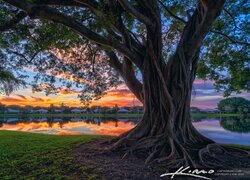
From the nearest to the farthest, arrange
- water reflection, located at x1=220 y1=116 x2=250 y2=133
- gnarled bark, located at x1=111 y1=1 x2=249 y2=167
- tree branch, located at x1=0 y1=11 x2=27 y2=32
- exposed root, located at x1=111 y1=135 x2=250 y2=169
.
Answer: exposed root, located at x1=111 y1=135 x2=250 y2=169 → tree branch, located at x1=0 y1=11 x2=27 y2=32 → gnarled bark, located at x1=111 y1=1 x2=249 y2=167 → water reflection, located at x1=220 y1=116 x2=250 y2=133

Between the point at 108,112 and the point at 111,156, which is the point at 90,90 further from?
the point at 108,112

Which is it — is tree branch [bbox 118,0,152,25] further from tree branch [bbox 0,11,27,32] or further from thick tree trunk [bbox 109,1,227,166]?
tree branch [bbox 0,11,27,32]

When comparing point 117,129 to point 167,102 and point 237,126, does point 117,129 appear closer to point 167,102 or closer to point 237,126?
point 167,102

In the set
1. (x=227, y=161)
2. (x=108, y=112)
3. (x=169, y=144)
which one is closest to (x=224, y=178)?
(x=227, y=161)

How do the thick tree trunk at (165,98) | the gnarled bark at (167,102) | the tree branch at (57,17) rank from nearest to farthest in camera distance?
the tree branch at (57,17) → the gnarled bark at (167,102) → the thick tree trunk at (165,98)

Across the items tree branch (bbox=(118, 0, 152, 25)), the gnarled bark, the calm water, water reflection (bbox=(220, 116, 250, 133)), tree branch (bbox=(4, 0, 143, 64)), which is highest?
tree branch (bbox=(118, 0, 152, 25))

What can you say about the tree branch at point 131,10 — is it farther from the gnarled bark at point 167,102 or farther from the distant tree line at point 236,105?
the distant tree line at point 236,105

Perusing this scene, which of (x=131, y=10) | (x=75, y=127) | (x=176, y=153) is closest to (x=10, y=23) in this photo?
(x=131, y=10)

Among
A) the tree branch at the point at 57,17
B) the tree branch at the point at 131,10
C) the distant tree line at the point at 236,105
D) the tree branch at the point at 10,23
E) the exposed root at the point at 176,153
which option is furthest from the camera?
the distant tree line at the point at 236,105

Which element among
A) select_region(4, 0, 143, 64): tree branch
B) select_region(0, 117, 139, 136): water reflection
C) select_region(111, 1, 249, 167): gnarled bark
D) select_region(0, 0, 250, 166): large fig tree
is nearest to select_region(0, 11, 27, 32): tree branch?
select_region(0, 0, 250, 166): large fig tree

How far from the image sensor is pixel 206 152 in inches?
217

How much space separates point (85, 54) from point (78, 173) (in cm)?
598

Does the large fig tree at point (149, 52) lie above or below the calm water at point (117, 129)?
above

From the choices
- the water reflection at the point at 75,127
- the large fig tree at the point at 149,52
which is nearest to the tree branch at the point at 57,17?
the large fig tree at the point at 149,52
